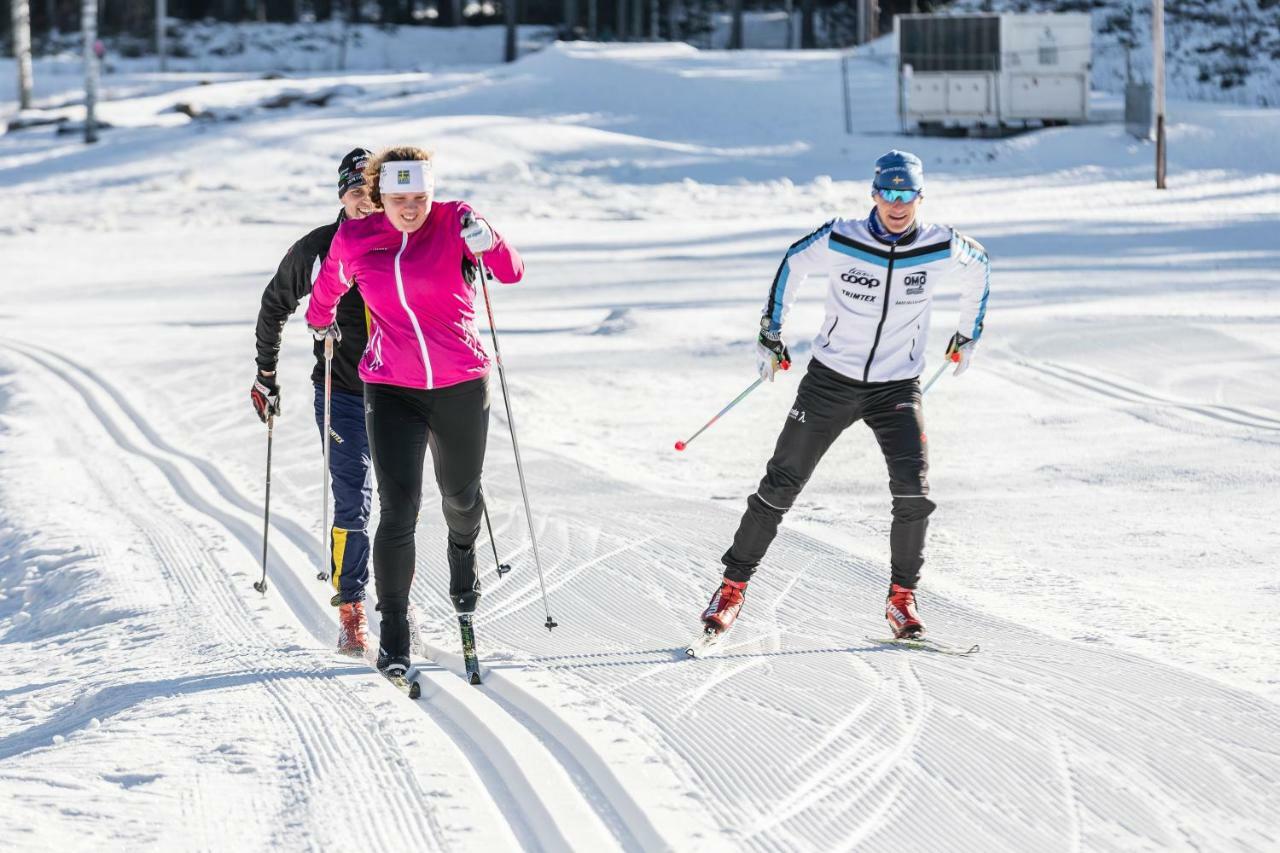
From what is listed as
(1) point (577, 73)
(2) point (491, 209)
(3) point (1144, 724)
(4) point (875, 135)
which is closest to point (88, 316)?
(2) point (491, 209)

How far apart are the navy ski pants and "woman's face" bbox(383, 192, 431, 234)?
108 centimetres

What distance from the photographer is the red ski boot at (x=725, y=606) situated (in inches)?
230

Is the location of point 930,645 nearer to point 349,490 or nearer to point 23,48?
point 349,490

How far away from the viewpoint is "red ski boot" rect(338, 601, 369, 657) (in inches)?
232

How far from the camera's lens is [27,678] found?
238 inches

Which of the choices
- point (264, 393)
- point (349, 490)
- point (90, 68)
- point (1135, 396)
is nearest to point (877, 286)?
point (349, 490)

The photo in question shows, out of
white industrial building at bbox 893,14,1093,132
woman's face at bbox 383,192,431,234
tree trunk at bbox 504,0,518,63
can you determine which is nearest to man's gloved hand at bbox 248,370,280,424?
woman's face at bbox 383,192,431,234

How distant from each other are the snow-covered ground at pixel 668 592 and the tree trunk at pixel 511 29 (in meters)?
29.3

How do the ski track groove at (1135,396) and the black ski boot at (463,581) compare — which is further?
the ski track groove at (1135,396)

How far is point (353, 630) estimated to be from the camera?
591 cm

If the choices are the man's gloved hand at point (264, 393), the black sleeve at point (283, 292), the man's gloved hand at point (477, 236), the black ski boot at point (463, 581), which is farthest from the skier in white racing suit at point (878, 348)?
the man's gloved hand at point (264, 393)

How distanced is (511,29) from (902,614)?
44309 mm

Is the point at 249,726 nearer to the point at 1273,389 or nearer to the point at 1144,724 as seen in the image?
the point at 1144,724

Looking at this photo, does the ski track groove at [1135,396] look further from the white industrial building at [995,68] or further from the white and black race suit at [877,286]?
the white industrial building at [995,68]
